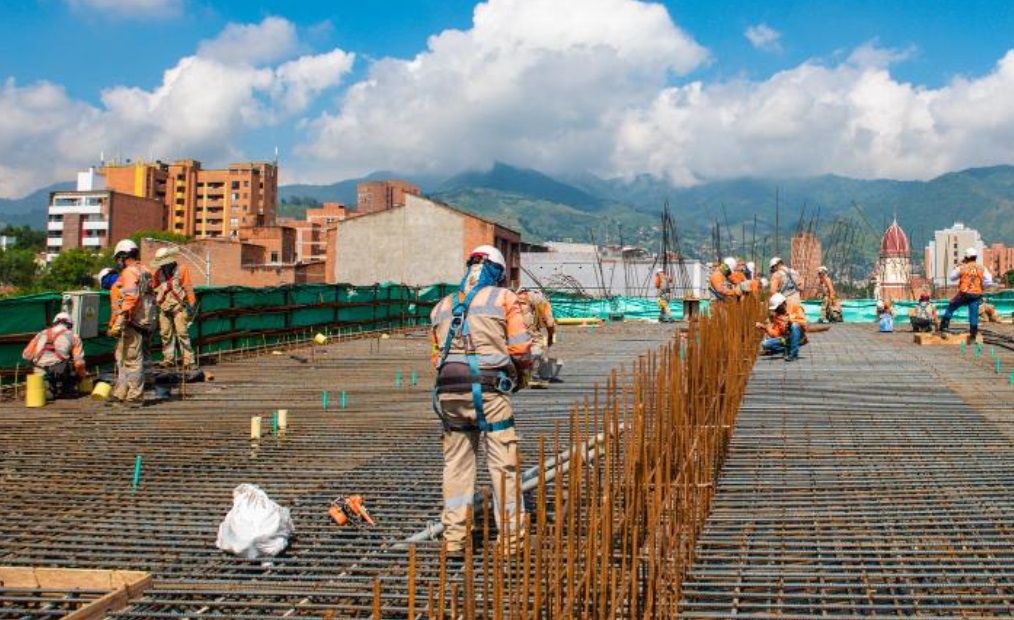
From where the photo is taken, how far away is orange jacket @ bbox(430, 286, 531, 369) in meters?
4.36

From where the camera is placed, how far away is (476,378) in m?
4.32

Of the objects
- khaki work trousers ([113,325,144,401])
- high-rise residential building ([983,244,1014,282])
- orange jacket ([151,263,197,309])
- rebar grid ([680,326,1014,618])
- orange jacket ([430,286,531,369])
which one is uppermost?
high-rise residential building ([983,244,1014,282])

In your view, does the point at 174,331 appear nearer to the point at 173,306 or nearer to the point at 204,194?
the point at 173,306

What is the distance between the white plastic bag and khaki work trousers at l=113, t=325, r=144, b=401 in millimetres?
5036

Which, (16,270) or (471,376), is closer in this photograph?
(471,376)

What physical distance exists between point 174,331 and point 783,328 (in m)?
8.46

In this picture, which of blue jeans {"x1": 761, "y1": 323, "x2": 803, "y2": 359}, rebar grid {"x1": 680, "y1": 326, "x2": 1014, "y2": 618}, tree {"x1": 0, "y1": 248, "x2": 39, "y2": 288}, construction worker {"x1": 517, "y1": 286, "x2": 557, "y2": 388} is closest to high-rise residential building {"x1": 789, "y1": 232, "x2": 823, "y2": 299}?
blue jeans {"x1": 761, "y1": 323, "x2": 803, "y2": 359}

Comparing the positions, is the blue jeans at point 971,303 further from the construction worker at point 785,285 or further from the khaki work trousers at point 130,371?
the khaki work trousers at point 130,371

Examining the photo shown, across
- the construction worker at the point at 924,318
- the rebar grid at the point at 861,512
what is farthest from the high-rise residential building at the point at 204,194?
the rebar grid at the point at 861,512

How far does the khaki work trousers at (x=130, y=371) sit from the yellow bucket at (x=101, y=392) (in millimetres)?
402

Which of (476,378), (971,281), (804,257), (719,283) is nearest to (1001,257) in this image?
(804,257)

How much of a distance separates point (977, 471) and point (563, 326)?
698 inches

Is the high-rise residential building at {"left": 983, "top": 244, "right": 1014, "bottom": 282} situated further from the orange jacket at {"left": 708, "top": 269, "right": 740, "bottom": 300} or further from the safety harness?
the safety harness

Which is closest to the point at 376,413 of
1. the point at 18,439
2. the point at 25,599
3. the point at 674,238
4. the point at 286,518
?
the point at 18,439
